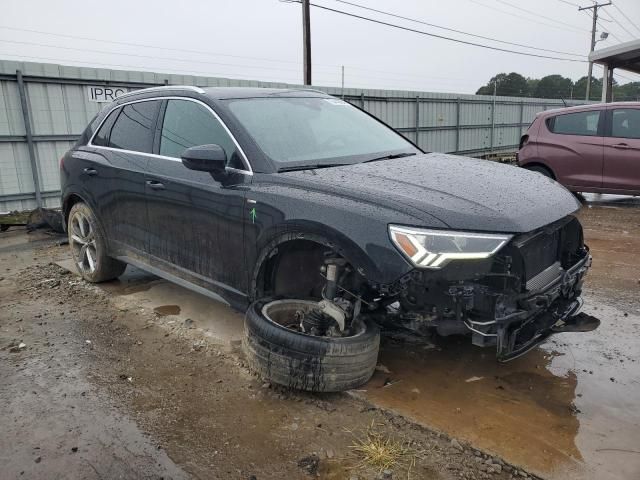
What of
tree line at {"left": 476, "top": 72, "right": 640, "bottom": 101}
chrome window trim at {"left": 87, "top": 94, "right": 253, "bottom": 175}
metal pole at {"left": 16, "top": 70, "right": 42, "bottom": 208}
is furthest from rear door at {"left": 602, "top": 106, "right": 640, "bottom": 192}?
tree line at {"left": 476, "top": 72, "right": 640, "bottom": 101}

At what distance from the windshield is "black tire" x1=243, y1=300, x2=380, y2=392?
3.56 feet

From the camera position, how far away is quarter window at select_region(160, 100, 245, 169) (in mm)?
3543

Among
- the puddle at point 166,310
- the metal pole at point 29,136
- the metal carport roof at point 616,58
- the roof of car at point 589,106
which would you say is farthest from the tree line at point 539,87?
the puddle at point 166,310

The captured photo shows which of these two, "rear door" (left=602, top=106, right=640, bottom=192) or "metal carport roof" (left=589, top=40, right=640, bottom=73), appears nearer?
"rear door" (left=602, top=106, right=640, bottom=192)

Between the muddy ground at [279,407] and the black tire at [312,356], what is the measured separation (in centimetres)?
16

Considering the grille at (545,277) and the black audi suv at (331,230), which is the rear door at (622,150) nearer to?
the black audi suv at (331,230)

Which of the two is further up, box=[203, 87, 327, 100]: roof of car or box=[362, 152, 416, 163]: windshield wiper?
box=[203, 87, 327, 100]: roof of car

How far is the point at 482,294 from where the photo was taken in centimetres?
270

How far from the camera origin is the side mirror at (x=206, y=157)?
3.29 meters

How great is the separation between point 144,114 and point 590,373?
3.85 meters

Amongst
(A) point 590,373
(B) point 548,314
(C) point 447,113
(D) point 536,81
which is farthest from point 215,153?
(D) point 536,81

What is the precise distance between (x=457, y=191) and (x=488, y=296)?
1.99ft

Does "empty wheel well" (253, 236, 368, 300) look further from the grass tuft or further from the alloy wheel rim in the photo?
the alloy wheel rim

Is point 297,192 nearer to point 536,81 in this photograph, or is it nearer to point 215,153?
point 215,153
